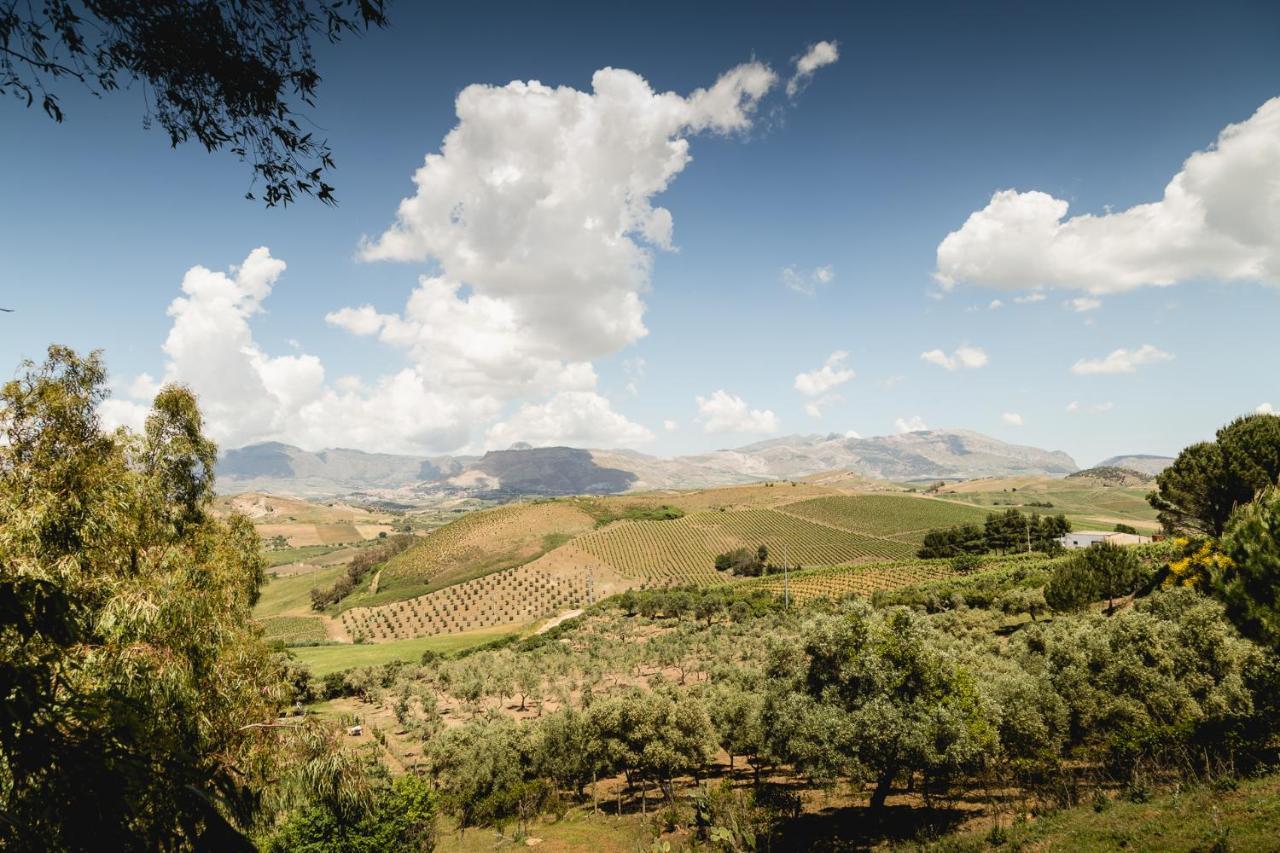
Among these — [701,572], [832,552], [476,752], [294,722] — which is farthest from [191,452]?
[832,552]

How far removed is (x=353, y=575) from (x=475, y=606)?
64.9 m

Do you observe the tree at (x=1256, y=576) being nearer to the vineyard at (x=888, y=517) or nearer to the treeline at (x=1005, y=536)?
the treeline at (x=1005, y=536)

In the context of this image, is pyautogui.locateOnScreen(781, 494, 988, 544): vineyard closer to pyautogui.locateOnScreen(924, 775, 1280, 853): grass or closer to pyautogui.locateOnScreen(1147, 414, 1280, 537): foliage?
pyautogui.locateOnScreen(1147, 414, 1280, 537): foliage

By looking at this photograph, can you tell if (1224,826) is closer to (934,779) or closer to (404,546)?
(934,779)

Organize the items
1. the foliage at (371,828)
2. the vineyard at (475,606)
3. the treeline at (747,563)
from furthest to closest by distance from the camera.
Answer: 1. the treeline at (747,563)
2. the vineyard at (475,606)
3. the foliage at (371,828)

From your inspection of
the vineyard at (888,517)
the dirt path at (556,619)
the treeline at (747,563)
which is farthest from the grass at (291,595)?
the vineyard at (888,517)

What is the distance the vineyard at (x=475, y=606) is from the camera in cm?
11725

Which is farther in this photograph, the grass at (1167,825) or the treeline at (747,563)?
the treeline at (747,563)

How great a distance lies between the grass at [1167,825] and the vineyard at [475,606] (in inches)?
4188

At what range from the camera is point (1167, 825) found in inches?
642

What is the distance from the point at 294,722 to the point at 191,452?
9.98m

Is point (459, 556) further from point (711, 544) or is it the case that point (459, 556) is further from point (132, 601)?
point (132, 601)

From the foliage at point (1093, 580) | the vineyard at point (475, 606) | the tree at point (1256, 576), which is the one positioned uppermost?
the tree at point (1256, 576)

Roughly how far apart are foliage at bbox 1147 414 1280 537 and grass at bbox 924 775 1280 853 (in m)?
40.9
